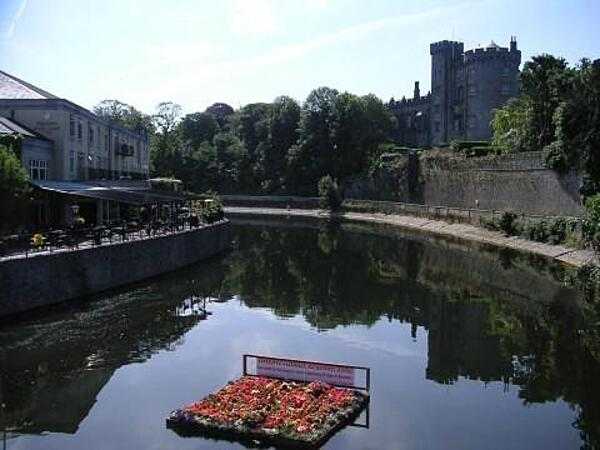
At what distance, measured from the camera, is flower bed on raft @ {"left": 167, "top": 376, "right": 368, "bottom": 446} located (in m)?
14.7

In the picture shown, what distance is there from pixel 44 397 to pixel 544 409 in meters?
12.2

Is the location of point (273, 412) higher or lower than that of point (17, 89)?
lower

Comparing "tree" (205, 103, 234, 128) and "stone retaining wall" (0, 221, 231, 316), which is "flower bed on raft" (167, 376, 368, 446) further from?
"tree" (205, 103, 234, 128)

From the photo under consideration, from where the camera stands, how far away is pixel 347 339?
81.7 ft

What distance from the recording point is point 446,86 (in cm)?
10456

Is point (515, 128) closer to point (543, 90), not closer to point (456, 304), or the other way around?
point (543, 90)

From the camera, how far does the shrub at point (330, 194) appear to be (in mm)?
93625

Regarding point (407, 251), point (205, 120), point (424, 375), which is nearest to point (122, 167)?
point (407, 251)

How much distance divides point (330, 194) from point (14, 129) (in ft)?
183

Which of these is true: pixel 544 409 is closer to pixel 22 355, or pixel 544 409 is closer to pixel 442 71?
pixel 22 355

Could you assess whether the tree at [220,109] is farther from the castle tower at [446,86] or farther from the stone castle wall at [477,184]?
the stone castle wall at [477,184]

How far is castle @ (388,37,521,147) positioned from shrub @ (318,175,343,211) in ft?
61.9

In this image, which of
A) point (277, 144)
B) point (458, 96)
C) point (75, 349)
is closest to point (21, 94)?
point (75, 349)

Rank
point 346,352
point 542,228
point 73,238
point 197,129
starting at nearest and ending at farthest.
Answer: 1. point 346,352
2. point 73,238
3. point 542,228
4. point 197,129
